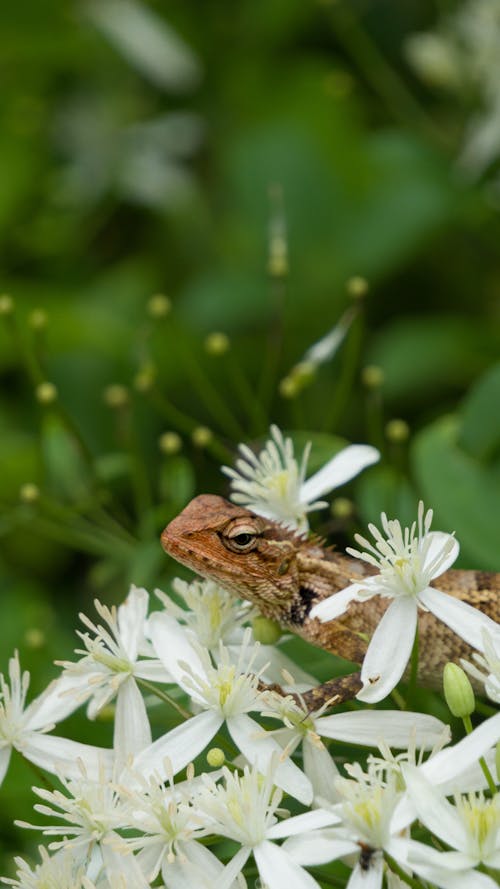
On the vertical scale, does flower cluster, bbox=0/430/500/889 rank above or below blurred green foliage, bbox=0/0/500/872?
below

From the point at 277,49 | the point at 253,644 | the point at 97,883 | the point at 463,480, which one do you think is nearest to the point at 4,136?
the point at 277,49

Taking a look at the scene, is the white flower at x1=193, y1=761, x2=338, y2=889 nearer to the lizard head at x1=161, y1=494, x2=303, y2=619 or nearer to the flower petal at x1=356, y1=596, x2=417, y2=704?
the flower petal at x1=356, y1=596, x2=417, y2=704

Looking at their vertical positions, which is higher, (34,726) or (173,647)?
(173,647)

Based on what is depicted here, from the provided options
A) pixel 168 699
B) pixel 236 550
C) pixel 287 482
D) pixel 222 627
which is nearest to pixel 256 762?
pixel 168 699

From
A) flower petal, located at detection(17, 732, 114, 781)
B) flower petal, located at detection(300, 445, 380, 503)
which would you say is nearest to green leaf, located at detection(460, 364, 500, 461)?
flower petal, located at detection(300, 445, 380, 503)

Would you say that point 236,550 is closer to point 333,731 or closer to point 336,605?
point 336,605

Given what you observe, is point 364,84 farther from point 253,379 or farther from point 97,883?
point 97,883

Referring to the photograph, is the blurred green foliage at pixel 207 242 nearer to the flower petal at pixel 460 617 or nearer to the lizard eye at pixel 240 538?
the lizard eye at pixel 240 538
